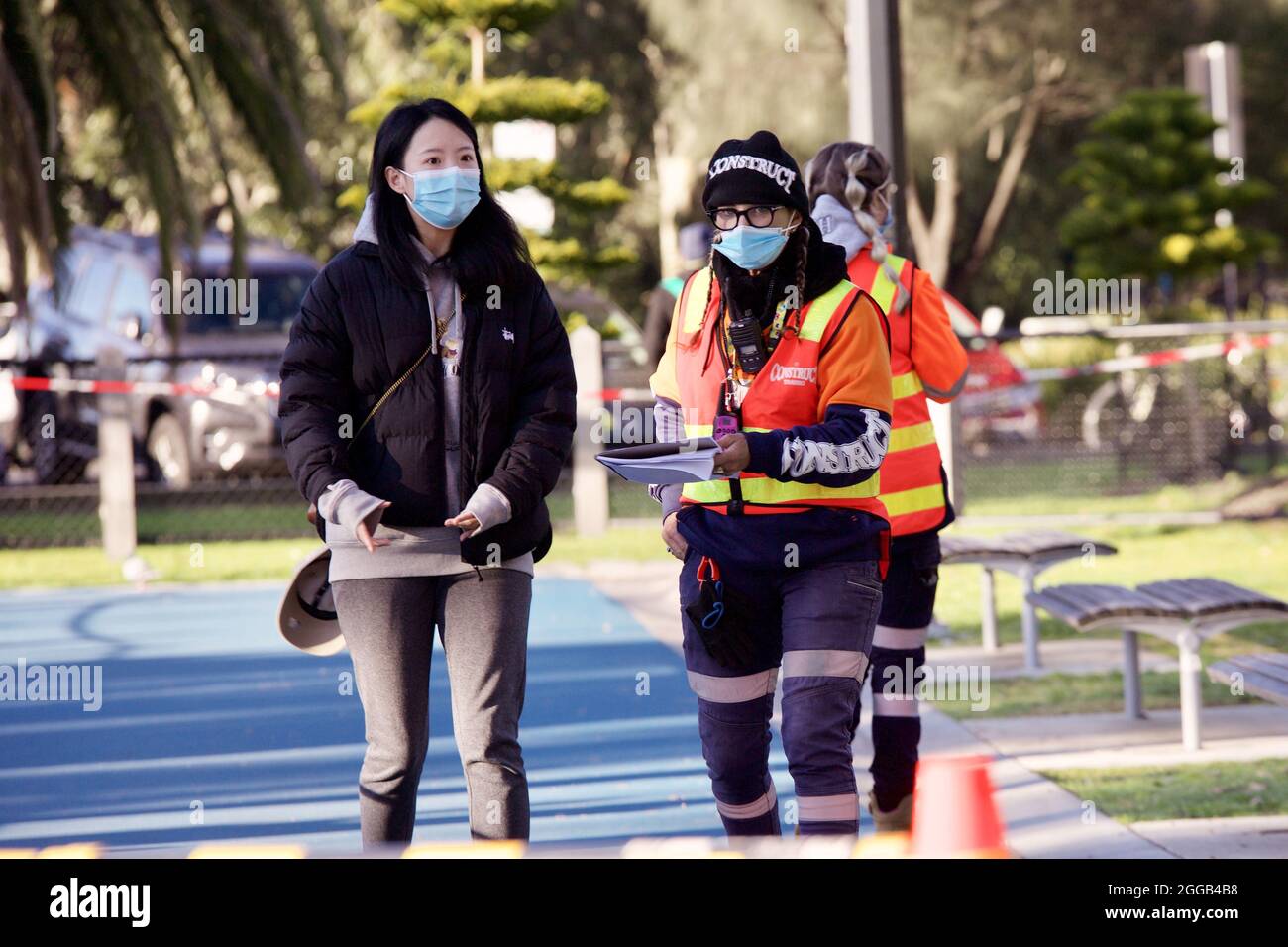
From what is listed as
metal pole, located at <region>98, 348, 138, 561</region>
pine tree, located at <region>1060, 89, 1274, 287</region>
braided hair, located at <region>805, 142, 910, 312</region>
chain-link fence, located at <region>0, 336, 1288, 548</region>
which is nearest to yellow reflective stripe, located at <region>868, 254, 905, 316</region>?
braided hair, located at <region>805, 142, 910, 312</region>

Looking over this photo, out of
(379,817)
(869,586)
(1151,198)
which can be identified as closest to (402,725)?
(379,817)

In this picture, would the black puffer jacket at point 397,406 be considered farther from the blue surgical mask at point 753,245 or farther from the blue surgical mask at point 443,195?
the blue surgical mask at point 753,245

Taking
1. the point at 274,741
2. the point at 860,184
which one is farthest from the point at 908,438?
the point at 274,741

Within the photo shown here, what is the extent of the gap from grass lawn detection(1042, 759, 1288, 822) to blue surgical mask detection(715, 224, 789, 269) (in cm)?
255

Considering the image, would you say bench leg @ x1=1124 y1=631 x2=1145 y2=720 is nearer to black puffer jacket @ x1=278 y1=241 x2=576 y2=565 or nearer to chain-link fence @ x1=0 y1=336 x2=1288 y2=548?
black puffer jacket @ x1=278 y1=241 x2=576 y2=565

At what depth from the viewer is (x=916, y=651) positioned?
5.71m

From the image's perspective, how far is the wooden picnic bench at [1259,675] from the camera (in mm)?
5402

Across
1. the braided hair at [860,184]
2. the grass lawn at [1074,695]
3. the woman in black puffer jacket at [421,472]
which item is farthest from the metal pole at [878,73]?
the woman in black puffer jacket at [421,472]

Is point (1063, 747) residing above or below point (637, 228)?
below

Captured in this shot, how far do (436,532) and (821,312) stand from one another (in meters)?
1.06

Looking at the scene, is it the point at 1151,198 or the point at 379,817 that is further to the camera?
the point at 1151,198
